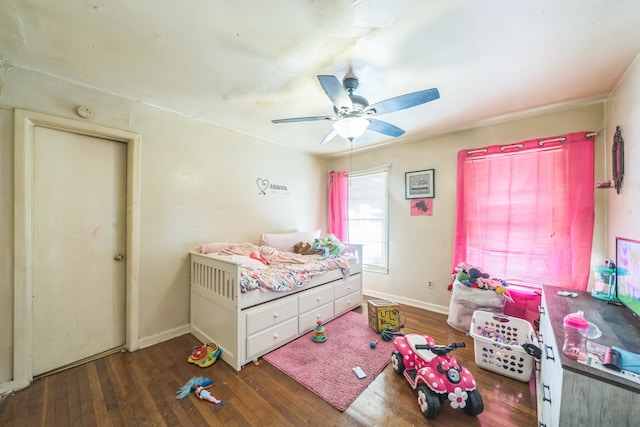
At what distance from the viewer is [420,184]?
329cm

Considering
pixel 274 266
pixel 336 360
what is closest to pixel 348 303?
pixel 336 360

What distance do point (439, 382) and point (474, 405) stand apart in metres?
0.25

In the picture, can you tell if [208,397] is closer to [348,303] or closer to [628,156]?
[348,303]

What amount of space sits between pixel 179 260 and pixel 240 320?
112 centimetres

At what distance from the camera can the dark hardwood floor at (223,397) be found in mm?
1468

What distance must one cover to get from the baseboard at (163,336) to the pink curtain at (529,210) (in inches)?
128

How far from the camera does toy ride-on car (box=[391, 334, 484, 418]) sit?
147cm

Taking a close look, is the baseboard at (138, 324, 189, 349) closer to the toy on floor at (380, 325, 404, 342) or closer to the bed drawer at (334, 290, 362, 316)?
the bed drawer at (334, 290, 362, 316)

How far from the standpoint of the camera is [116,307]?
2236mm

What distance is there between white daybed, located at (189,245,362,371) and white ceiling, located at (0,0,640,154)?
1.54m

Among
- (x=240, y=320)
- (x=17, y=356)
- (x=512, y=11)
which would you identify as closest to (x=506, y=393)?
(x=240, y=320)

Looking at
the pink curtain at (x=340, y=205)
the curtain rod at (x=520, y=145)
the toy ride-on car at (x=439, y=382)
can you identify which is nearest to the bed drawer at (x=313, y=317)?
the toy ride-on car at (x=439, y=382)

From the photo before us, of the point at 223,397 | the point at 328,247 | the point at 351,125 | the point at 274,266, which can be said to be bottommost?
the point at 223,397

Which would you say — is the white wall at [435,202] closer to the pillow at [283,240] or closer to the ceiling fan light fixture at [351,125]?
the pillow at [283,240]
